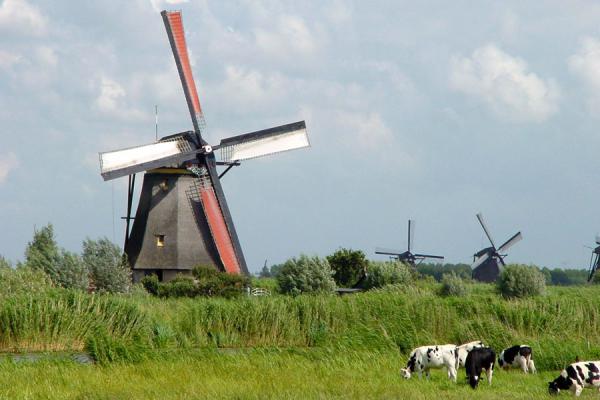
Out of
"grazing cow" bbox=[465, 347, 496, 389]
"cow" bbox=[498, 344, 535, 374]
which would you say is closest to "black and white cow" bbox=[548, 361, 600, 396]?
"grazing cow" bbox=[465, 347, 496, 389]

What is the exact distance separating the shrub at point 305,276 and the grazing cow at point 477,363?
22.8 meters

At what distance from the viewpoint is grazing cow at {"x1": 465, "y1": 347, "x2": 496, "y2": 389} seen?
1556cm

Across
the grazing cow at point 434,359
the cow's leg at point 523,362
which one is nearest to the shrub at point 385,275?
the cow's leg at point 523,362

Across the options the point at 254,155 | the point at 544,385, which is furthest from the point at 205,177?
the point at 544,385

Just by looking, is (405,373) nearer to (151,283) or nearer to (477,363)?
(477,363)

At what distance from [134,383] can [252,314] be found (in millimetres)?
7267

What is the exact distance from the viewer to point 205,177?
140 feet

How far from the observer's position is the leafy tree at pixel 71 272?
34.4 m

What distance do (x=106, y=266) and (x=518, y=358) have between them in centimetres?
2210

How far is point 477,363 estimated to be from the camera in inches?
619

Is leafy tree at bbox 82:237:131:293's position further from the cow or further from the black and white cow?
the black and white cow

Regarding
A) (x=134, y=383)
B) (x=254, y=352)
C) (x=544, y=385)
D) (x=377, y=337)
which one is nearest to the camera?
(x=134, y=383)

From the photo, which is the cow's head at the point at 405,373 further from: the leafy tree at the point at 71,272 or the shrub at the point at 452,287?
the shrub at the point at 452,287

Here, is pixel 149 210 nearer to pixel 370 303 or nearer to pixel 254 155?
pixel 254 155
